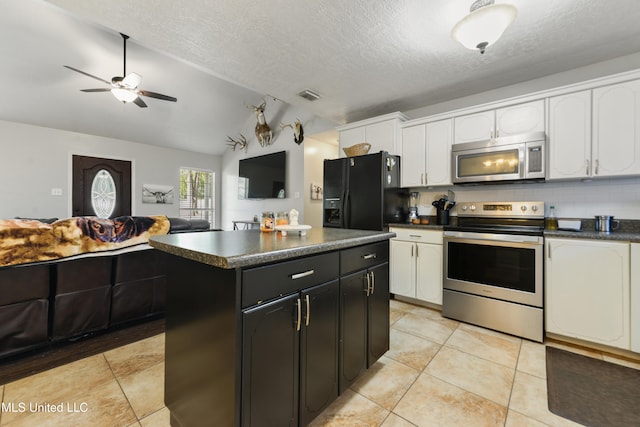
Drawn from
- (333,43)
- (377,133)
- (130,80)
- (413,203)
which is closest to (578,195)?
(413,203)

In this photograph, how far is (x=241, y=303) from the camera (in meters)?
0.95

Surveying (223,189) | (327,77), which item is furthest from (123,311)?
(223,189)

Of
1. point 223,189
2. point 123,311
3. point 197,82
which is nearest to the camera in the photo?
point 123,311

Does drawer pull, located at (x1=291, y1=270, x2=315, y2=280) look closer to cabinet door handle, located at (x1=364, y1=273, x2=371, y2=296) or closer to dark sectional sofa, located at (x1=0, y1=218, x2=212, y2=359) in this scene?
cabinet door handle, located at (x1=364, y1=273, x2=371, y2=296)

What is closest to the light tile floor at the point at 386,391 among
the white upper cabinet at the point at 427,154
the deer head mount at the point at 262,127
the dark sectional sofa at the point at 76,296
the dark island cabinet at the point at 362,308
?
the dark island cabinet at the point at 362,308

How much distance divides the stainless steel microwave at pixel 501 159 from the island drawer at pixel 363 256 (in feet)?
5.25

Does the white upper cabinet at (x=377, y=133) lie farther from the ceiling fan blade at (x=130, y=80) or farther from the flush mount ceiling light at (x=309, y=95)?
the ceiling fan blade at (x=130, y=80)

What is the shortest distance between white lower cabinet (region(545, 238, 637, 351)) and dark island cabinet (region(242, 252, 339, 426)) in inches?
77.9

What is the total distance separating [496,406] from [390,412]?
24.1 inches

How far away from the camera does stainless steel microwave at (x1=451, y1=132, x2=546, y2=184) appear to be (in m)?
2.43

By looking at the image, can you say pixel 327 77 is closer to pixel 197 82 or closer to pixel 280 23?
pixel 280 23

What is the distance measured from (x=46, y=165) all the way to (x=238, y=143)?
12.0 feet

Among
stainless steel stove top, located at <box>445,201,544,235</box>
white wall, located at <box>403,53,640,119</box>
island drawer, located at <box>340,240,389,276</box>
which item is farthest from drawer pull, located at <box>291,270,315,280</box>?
white wall, located at <box>403,53,640,119</box>

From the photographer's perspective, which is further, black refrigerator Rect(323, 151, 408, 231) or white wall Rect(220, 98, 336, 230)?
white wall Rect(220, 98, 336, 230)
